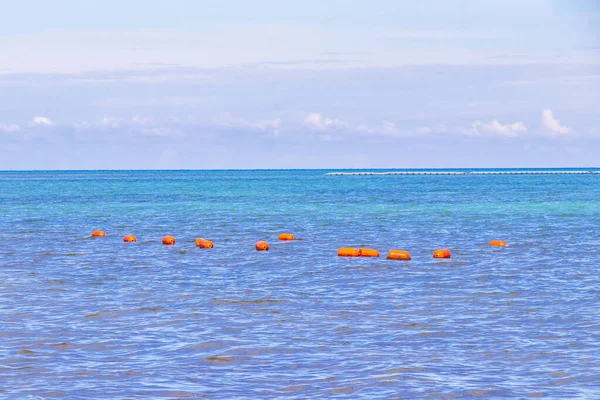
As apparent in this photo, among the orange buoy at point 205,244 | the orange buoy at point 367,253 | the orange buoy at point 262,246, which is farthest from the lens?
the orange buoy at point 205,244

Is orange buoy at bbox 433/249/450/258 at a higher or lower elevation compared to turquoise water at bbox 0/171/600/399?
higher

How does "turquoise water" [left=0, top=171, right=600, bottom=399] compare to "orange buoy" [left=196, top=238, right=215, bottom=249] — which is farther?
"orange buoy" [left=196, top=238, right=215, bottom=249]

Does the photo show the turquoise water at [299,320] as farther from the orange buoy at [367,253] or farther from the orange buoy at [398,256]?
the orange buoy at [367,253]

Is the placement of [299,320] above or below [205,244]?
below

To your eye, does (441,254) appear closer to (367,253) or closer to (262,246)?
(367,253)

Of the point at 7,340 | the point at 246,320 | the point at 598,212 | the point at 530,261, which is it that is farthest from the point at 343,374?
the point at 598,212

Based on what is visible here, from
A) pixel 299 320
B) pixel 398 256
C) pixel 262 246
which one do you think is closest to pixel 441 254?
pixel 398 256

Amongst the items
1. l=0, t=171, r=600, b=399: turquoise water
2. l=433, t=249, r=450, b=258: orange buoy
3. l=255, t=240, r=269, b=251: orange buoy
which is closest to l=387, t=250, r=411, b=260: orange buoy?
l=0, t=171, r=600, b=399: turquoise water

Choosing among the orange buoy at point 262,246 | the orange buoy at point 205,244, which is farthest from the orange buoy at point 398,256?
the orange buoy at point 205,244

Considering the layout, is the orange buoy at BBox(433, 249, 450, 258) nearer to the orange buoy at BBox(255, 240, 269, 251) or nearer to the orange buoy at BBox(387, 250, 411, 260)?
the orange buoy at BBox(387, 250, 411, 260)

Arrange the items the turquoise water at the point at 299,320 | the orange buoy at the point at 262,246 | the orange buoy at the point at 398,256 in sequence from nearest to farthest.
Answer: the turquoise water at the point at 299,320 < the orange buoy at the point at 398,256 < the orange buoy at the point at 262,246

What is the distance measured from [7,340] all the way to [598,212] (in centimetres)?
5178

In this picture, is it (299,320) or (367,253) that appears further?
(367,253)

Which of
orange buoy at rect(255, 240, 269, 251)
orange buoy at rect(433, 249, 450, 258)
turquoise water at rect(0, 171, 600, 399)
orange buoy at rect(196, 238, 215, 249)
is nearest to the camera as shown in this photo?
turquoise water at rect(0, 171, 600, 399)
